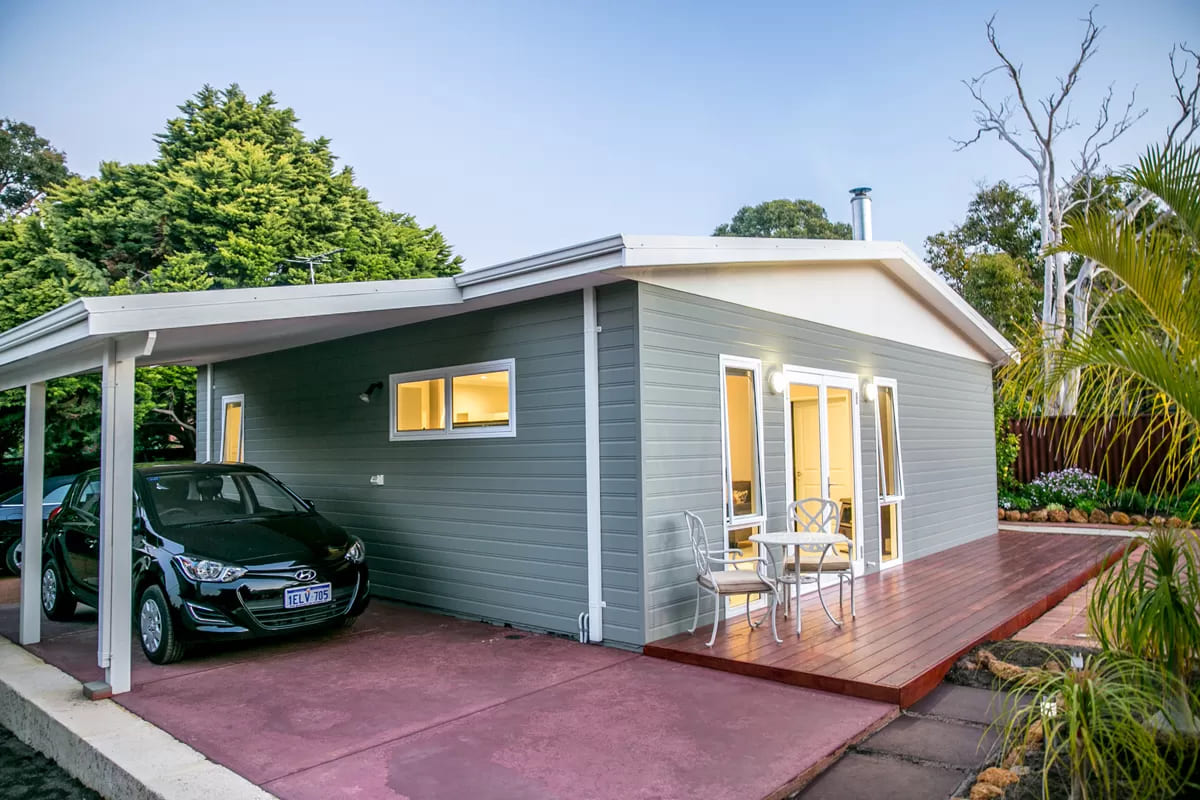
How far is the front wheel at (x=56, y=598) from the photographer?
251 inches

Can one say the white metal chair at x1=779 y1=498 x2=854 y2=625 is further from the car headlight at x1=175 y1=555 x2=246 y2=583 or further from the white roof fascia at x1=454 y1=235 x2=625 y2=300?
the car headlight at x1=175 y1=555 x2=246 y2=583

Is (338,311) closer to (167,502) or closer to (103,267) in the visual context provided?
(167,502)

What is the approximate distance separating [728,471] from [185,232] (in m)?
14.0

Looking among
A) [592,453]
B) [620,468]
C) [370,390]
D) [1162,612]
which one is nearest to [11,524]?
[370,390]

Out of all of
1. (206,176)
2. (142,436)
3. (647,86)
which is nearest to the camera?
(142,436)

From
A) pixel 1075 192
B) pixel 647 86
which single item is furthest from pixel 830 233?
pixel 647 86

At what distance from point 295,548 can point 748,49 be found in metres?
16.2

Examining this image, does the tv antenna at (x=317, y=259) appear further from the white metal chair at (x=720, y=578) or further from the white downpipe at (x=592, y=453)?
the white metal chair at (x=720, y=578)

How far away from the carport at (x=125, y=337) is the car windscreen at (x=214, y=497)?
0.77 m

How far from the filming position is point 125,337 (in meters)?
4.30

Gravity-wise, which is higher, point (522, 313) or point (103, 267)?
point (103, 267)

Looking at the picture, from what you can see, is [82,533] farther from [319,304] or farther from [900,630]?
[900,630]

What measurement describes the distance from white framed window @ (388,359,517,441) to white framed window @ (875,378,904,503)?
4.09m

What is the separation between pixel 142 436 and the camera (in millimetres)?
14375
